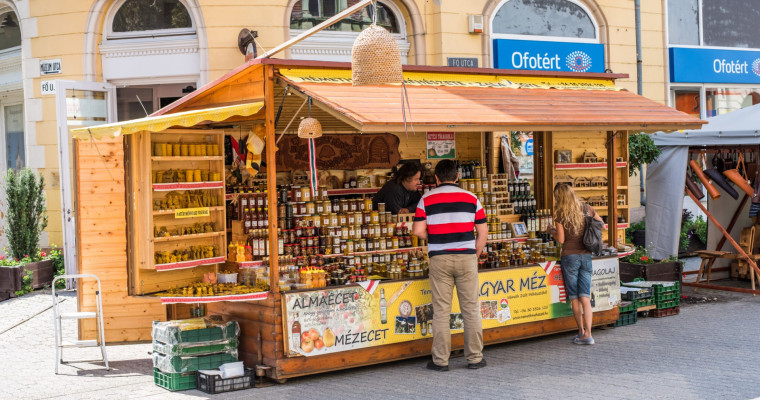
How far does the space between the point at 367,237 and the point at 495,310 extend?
1.62 m

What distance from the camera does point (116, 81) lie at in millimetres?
14758

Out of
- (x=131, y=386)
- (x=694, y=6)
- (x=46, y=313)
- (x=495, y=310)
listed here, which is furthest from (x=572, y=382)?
(x=694, y=6)

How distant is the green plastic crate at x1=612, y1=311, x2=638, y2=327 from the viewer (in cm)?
1077

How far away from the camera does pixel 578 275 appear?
9703mm

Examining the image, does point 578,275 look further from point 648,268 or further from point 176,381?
point 176,381

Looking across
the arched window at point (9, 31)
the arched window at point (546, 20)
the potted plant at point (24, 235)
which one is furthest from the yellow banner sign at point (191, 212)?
the arched window at point (546, 20)

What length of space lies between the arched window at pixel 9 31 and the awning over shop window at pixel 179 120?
7646 mm

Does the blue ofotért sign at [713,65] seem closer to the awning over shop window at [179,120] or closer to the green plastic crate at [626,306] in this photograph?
the green plastic crate at [626,306]

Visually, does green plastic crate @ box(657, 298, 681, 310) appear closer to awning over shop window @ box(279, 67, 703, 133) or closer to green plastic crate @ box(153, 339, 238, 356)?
awning over shop window @ box(279, 67, 703, 133)

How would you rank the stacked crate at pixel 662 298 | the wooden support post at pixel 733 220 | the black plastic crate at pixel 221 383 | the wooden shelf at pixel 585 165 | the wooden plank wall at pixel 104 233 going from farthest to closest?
the wooden support post at pixel 733 220 → the wooden shelf at pixel 585 165 → the stacked crate at pixel 662 298 → the wooden plank wall at pixel 104 233 → the black plastic crate at pixel 221 383

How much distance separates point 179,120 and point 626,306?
18.9 feet

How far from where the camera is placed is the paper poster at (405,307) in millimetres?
8367

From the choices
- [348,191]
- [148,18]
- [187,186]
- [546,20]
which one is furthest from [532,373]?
[546,20]

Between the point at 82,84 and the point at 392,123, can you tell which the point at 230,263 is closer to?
the point at 392,123
